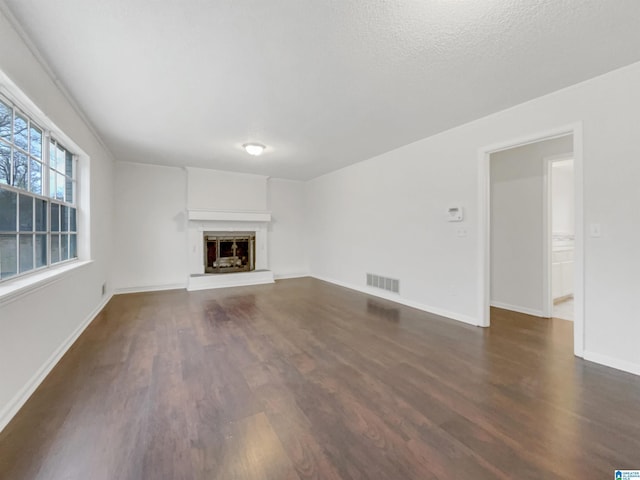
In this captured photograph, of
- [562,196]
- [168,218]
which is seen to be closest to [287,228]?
[168,218]

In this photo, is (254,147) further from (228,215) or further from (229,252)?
(229,252)

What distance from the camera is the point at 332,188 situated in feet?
20.3

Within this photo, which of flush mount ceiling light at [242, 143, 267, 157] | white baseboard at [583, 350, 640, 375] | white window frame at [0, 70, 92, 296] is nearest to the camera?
white window frame at [0, 70, 92, 296]

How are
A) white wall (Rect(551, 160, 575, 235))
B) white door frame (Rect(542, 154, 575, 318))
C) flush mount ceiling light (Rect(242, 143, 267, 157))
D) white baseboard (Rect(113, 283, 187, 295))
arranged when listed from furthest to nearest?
1. white baseboard (Rect(113, 283, 187, 295))
2. white wall (Rect(551, 160, 575, 235))
3. flush mount ceiling light (Rect(242, 143, 267, 157))
4. white door frame (Rect(542, 154, 575, 318))

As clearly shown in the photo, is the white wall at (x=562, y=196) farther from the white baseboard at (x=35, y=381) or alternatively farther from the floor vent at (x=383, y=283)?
the white baseboard at (x=35, y=381)

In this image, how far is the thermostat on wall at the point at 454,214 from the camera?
3524 millimetres

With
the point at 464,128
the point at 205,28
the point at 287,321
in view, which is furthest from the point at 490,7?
the point at 287,321

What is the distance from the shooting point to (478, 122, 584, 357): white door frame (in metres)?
2.51

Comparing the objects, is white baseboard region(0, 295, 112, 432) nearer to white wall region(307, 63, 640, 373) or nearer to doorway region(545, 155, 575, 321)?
white wall region(307, 63, 640, 373)

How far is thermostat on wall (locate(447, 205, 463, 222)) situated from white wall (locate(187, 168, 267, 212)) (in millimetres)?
4164

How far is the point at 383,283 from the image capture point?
189 inches

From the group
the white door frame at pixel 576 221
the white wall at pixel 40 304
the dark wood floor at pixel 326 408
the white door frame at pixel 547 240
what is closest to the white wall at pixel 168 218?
the white wall at pixel 40 304

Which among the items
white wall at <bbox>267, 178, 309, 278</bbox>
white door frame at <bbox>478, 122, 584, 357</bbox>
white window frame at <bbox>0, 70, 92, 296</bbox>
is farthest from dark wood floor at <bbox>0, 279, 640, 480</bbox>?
white wall at <bbox>267, 178, 309, 278</bbox>

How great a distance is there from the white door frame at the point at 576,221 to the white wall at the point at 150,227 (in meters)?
5.38
